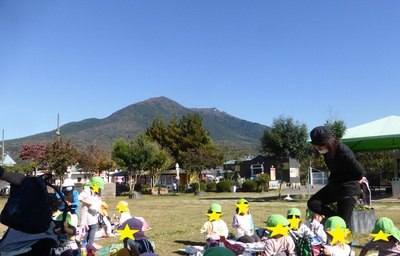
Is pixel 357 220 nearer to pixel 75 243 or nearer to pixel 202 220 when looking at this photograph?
pixel 202 220

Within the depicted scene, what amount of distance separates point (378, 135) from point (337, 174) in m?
15.4

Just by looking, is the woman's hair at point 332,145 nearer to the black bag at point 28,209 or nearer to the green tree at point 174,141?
the black bag at point 28,209

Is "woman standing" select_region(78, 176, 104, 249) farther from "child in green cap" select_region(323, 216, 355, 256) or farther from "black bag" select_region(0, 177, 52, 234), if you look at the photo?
"black bag" select_region(0, 177, 52, 234)

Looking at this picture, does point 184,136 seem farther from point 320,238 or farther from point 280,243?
point 280,243

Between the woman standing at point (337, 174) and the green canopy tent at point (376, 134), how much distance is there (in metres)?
15.2

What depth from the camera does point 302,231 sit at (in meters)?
6.11

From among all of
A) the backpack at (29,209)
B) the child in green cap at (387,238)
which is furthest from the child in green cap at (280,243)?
the backpack at (29,209)

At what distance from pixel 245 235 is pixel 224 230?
873mm

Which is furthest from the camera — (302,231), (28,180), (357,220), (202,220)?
(202,220)

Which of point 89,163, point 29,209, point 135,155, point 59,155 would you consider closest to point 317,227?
point 29,209

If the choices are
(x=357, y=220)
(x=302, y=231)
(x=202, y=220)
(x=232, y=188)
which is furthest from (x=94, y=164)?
(x=302, y=231)

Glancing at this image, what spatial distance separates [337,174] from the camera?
17.5ft

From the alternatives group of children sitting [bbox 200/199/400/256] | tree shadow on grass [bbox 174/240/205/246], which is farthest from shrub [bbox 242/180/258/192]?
group of children sitting [bbox 200/199/400/256]

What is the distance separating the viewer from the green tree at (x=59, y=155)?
1052 inches
